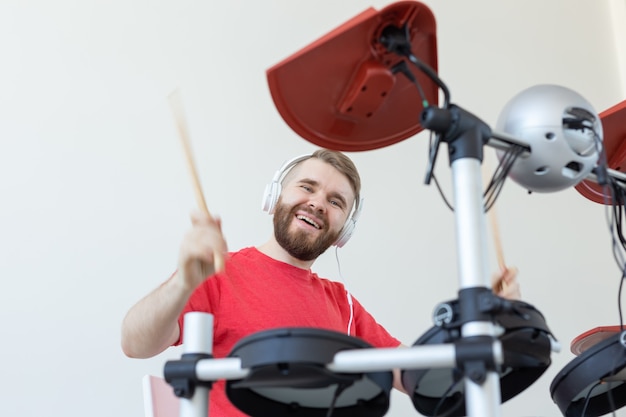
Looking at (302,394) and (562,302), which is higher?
(562,302)

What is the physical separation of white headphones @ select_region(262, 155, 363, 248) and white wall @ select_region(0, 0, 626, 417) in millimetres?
315

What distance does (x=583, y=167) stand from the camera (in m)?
0.91

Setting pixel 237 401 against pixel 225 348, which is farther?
pixel 225 348

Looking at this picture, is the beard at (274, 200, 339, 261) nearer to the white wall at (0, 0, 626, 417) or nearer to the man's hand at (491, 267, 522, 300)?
the white wall at (0, 0, 626, 417)

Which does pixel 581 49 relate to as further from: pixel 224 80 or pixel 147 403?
pixel 147 403

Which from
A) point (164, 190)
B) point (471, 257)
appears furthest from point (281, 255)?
point (471, 257)

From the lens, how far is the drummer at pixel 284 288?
1178 millimetres

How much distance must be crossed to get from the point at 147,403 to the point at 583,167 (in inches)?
30.7

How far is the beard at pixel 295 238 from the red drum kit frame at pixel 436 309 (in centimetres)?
55

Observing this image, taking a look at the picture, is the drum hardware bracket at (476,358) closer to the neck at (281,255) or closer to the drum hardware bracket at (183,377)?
the drum hardware bracket at (183,377)

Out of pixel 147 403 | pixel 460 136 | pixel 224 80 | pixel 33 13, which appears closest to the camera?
pixel 460 136

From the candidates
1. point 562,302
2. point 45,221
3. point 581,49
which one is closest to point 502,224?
point 562,302

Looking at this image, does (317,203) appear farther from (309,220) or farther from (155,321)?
(155,321)

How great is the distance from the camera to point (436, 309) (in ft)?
2.65
